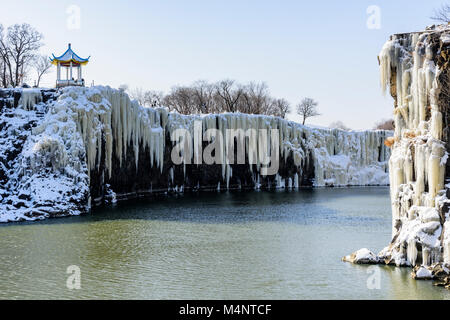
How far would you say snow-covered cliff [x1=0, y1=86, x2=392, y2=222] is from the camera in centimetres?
2767

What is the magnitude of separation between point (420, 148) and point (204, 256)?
7.10 m

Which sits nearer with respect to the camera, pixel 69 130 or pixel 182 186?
pixel 69 130

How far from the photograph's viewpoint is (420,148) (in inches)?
525

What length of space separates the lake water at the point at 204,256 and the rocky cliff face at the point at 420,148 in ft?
2.53

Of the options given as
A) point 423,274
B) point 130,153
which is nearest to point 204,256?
point 423,274

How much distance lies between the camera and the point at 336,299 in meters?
11.5

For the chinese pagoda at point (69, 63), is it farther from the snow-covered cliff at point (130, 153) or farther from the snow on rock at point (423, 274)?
the snow on rock at point (423, 274)

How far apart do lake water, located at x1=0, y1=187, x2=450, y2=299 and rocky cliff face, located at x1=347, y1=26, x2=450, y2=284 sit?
2.53 feet

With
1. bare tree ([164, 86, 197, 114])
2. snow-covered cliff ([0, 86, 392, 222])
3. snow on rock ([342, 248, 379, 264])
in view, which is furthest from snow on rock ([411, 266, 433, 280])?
bare tree ([164, 86, 197, 114])

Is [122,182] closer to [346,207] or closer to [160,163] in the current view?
[160,163]
